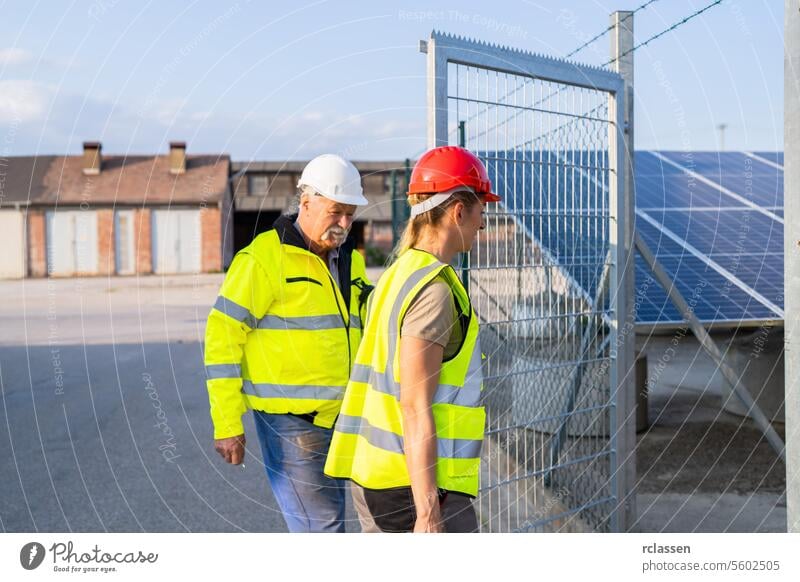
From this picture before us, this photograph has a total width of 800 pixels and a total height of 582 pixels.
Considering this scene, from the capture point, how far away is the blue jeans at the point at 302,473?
3.55 m

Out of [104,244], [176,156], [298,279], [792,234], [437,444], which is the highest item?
[176,156]

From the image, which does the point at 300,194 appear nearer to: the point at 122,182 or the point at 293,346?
the point at 293,346

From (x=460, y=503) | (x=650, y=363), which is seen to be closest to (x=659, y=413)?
(x=650, y=363)

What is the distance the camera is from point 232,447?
3.51 meters

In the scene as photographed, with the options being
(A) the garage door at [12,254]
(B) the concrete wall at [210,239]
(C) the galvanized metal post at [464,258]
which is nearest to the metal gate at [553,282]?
(C) the galvanized metal post at [464,258]

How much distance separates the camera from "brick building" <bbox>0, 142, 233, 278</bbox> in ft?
113

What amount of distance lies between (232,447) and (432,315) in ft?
4.59

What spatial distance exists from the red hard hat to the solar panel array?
109 centimetres

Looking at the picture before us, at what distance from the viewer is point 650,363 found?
12.6m

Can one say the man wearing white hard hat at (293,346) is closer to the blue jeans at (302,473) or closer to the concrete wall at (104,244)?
the blue jeans at (302,473)

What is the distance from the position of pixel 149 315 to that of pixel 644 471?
13.9 m

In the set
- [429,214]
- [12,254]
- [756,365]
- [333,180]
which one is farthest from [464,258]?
[12,254]
